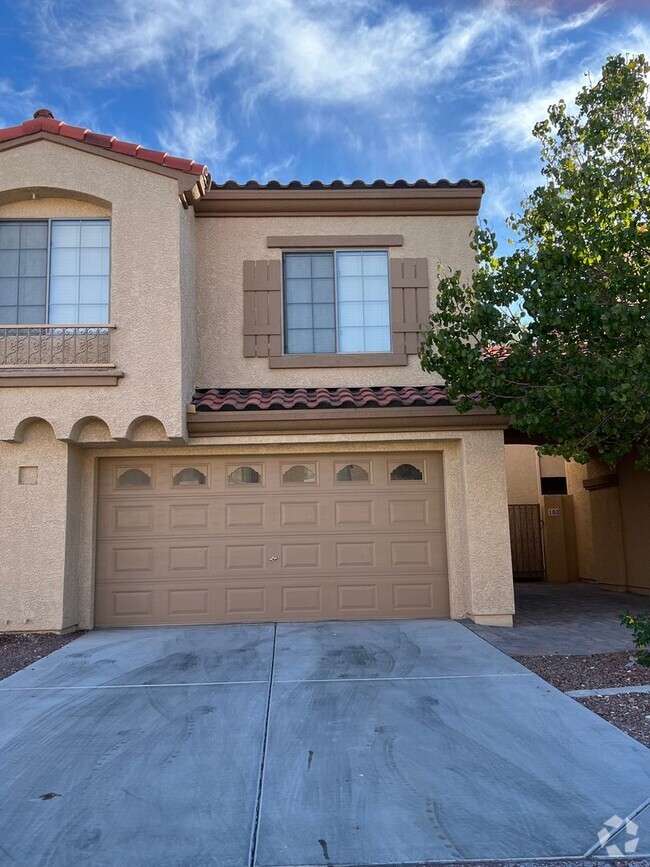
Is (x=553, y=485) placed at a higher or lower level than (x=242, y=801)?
higher

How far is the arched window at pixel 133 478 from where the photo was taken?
33.4ft

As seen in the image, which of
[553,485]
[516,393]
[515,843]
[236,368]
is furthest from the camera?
[553,485]

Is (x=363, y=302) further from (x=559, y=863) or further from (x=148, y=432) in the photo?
(x=559, y=863)

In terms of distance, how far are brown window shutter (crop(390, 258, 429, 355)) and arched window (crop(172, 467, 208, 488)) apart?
11.1ft

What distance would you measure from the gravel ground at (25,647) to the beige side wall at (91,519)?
0.47ft

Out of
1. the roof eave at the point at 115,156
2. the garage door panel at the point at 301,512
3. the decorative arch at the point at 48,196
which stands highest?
Result: the roof eave at the point at 115,156

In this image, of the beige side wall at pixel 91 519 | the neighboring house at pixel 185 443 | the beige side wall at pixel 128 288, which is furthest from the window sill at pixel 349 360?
the beige side wall at pixel 128 288

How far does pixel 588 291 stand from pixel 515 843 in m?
5.90

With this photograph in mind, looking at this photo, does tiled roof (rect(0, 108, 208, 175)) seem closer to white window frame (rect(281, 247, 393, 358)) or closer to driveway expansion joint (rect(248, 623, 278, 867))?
white window frame (rect(281, 247, 393, 358))

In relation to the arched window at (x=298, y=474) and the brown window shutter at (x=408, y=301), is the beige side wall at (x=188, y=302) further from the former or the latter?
the brown window shutter at (x=408, y=301)

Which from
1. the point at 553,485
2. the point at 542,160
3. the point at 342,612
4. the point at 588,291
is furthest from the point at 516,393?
the point at 553,485

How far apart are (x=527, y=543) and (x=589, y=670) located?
10385mm

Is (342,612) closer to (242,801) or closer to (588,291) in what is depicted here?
(588,291)

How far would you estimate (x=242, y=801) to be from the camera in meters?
4.29
